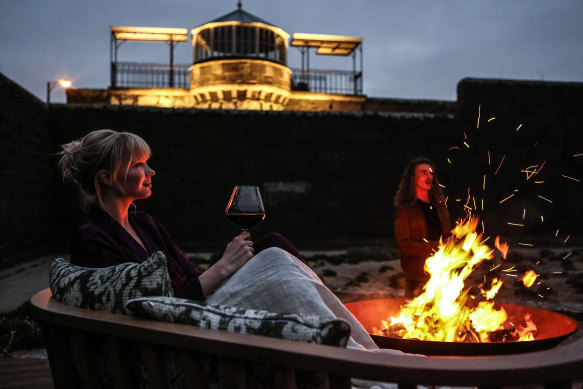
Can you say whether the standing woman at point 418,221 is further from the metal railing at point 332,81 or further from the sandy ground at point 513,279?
the metal railing at point 332,81

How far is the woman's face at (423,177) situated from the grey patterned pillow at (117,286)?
10.2 feet

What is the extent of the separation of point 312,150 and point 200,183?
8.14ft

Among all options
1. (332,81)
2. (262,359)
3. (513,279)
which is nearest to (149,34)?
(332,81)

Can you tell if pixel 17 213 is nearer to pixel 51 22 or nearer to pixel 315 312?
pixel 315 312

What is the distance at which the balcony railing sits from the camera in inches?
854

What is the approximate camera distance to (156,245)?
7.18ft

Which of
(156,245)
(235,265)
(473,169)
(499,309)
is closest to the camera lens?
(235,265)

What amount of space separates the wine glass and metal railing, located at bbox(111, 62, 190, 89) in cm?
2083

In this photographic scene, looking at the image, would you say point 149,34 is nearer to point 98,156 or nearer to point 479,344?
point 98,156

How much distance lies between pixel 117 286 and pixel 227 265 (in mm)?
685

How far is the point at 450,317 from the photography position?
232 centimetres

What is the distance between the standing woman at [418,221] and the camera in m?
3.80

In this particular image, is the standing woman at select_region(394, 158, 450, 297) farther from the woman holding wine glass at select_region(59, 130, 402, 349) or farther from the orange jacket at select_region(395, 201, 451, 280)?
the woman holding wine glass at select_region(59, 130, 402, 349)

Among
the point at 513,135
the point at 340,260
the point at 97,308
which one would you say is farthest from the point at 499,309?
the point at 513,135
